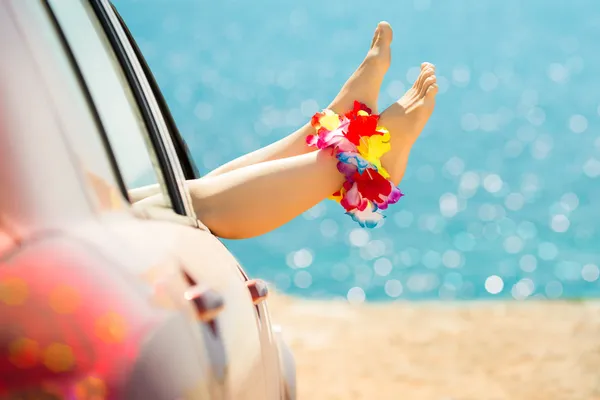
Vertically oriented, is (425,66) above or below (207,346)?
above

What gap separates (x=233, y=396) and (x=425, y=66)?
123 centimetres

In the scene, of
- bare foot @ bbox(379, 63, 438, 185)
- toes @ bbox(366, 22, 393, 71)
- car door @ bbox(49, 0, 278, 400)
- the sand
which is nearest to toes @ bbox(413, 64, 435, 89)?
bare foot @ bbox(379, 63, 438, 185)

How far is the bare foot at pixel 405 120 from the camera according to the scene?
5.82 ft

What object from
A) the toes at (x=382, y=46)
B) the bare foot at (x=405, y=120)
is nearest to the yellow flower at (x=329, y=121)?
the bare foot at (x=405, y=120)

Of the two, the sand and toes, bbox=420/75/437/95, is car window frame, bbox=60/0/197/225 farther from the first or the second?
the sand

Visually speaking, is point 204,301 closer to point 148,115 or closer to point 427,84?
point 148,115

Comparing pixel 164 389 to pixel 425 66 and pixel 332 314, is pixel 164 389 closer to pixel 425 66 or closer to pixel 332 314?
pixel 425 66

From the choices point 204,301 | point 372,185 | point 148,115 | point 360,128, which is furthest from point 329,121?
point 204,301

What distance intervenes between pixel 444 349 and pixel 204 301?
475 centimetres

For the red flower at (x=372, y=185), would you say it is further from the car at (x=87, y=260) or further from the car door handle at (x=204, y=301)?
the car door handle at (x=204, y=301)

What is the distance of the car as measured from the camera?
32.0 inches

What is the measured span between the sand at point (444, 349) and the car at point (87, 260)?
3777 millimetres

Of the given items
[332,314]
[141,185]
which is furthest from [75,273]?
[332,314]

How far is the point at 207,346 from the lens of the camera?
0.97 metres
